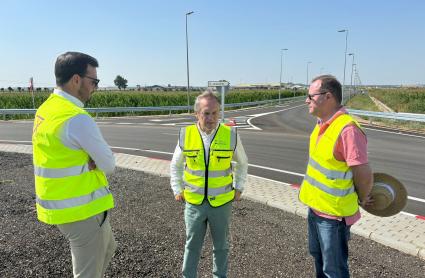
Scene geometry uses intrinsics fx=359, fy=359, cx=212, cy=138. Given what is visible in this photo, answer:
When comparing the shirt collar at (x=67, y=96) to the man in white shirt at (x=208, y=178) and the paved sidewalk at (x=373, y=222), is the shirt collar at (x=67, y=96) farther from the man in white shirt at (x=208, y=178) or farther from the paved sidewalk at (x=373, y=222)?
the paved sidewalk at (x=373, y=222)

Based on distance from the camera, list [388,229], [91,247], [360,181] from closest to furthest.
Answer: [91,247], [360,181], [388,229]

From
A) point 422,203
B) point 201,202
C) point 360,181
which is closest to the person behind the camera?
point 360,181

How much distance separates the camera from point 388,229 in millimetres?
4727

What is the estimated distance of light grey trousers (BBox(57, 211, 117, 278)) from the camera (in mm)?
2379

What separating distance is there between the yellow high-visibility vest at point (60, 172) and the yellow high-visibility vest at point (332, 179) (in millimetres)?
1641

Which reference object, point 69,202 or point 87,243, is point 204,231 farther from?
point 69,202

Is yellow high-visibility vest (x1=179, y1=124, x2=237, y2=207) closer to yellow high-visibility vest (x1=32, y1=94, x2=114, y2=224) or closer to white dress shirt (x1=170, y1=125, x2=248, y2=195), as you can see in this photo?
white dress shirt (x1=170, y1=125, x2=248, y2=195)

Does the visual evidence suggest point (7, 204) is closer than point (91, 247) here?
No

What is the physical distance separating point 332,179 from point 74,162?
1.83m

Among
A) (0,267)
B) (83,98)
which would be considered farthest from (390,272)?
(0,267)

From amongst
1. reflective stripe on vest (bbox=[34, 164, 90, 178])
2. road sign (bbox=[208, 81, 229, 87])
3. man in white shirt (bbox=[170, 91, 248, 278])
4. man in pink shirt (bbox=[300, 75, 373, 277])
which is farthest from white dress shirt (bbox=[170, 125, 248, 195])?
road sign (bbox=[208, 81, 229, 87])

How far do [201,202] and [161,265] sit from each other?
1.01 metres

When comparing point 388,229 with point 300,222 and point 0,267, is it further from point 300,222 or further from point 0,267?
point 0,267

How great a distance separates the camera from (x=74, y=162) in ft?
7.51
